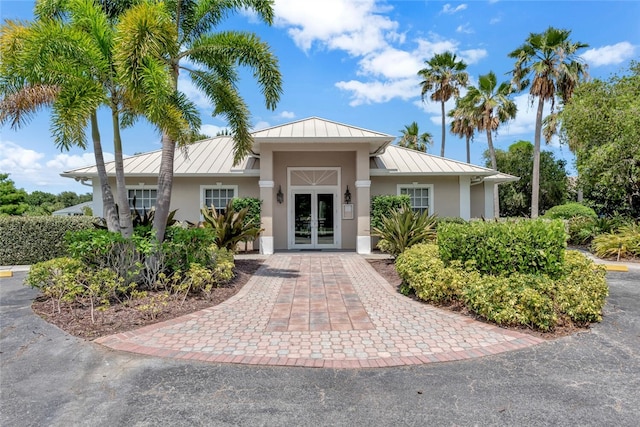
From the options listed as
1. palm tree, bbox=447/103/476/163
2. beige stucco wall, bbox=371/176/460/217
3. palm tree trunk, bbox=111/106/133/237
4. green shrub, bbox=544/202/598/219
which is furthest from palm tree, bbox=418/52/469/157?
palm tree trunk, bbox=111/106/133/237

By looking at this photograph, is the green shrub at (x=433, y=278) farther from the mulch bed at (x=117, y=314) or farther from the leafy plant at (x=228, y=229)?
the leafy plant at (x=228, y=229)

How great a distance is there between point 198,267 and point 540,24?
23554 mm

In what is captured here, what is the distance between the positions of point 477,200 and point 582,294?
12.4 m

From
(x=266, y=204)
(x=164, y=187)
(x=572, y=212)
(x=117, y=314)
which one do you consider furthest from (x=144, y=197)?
(x=572, y=212)

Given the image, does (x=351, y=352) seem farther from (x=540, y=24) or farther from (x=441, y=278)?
(x=540, y=24)

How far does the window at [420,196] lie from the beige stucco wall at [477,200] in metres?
3.30

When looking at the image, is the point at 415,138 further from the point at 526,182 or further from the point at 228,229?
the point at 228,229

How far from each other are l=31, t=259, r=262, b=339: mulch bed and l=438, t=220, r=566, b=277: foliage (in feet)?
15.9

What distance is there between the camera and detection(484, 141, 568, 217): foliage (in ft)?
91.0

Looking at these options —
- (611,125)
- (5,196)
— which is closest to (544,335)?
(611,125)

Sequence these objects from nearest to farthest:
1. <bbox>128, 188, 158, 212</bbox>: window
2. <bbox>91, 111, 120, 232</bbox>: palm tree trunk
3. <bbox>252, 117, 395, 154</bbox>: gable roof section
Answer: <bbox>91, 111, 120, 232</bbox>: palm tree trunk < <bbox>252, 117, 395, 154</bbox>: gable roof section < <bbox>128, 188, 158, 212</bbox>: window

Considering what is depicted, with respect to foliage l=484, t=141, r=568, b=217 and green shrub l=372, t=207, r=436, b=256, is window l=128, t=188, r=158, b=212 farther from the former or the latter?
foliage l=484, t=141, r=568, b=217

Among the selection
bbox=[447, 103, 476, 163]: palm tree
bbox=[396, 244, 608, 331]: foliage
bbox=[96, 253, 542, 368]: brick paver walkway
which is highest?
bbox=[447, 103, 476, 163]: palm tree

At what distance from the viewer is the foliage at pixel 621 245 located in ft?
38.9
